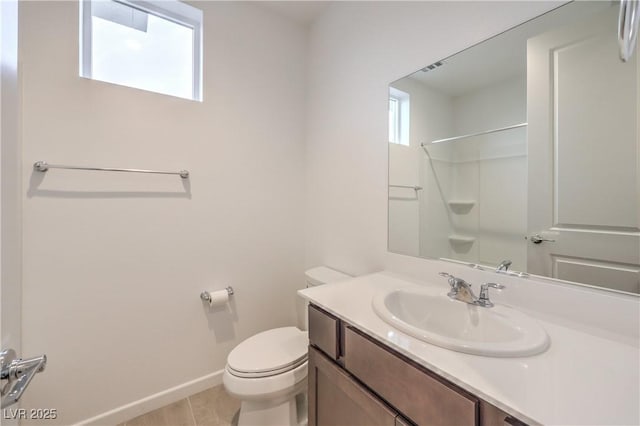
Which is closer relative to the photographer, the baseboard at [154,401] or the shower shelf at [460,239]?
the shower shelf at [460,239]

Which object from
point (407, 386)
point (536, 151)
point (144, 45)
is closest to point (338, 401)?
point (407, 386)

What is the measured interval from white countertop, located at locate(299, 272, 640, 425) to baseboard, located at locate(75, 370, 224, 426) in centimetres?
141

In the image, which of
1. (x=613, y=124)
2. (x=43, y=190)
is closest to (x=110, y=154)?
(x=43, y=190)

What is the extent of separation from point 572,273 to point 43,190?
2.26m

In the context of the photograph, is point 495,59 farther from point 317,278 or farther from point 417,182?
point 317,278

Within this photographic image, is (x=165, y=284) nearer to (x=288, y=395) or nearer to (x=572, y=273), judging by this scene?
(x=288, y=395)

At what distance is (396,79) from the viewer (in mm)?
1458

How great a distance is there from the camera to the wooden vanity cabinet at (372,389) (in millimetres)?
648

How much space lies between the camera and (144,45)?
1662mm

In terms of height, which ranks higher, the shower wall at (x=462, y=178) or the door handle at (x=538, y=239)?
the shower wall at (x=462, y=178)

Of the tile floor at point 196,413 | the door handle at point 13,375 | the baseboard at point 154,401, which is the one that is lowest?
the tile floor at point 196,413

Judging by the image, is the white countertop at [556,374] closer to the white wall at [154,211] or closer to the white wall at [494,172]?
the white wall at [494,172]

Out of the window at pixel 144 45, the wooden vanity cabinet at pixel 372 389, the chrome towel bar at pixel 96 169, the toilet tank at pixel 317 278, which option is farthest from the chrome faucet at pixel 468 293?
the window at pixel 144 45

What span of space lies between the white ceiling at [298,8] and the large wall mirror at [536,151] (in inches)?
40.2
